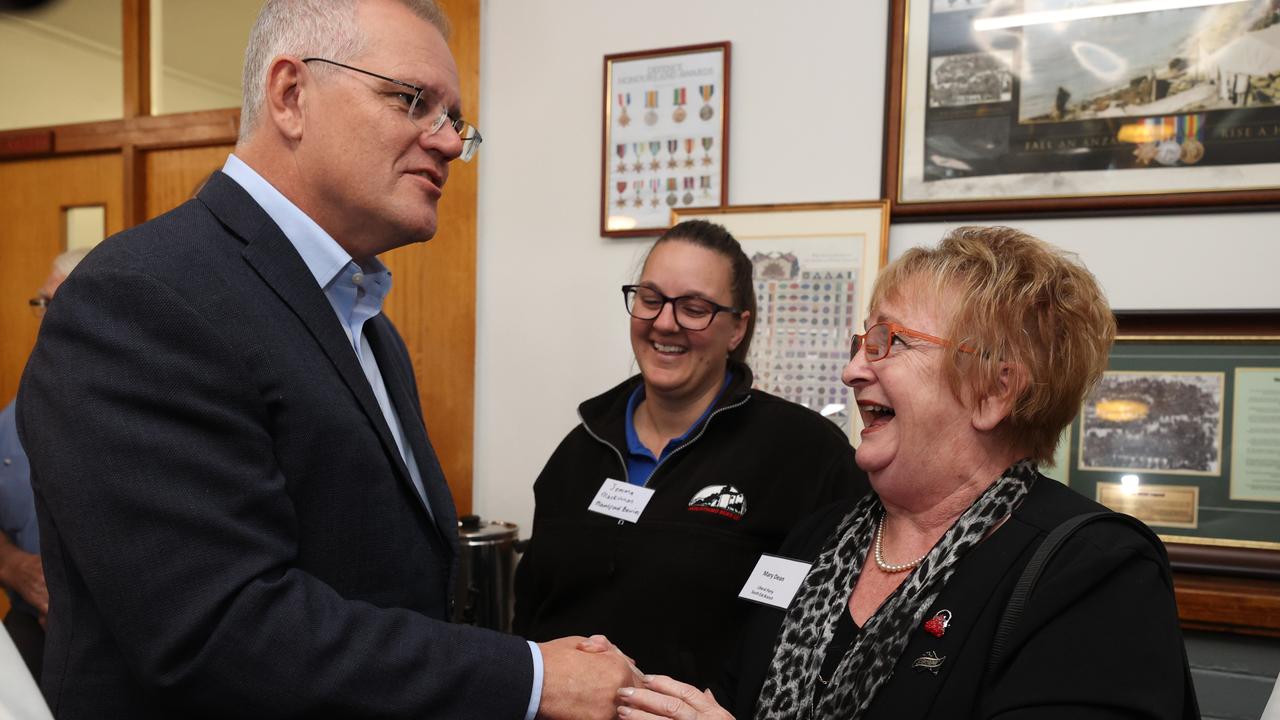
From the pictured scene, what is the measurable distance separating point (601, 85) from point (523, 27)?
0.34 metres

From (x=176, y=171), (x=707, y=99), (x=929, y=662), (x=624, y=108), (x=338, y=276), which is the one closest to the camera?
(x=929, y=662)

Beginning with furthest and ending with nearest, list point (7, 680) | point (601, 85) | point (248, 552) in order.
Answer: point (601, 85)
point (248, 552)
point (7, 680)

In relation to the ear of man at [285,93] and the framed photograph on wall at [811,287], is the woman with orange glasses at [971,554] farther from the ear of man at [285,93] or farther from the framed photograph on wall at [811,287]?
the framed photograph on wall at [811,287]

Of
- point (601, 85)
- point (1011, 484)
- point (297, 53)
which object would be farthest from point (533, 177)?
point (1011, 484)

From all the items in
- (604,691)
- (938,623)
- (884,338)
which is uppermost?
(884,338)

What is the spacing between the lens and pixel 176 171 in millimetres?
3594

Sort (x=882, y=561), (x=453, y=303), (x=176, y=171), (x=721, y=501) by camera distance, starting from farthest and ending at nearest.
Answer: (x=176, y=171) < (x=453, y=303) < (x=721, y=501) < (x=882, y=561)

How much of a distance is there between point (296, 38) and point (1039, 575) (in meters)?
1.25

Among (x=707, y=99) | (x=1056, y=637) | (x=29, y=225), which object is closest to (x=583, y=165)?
(x=707, y=99)

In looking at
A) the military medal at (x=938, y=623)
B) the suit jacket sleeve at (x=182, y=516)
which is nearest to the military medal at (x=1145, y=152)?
the military medal at (x=938, y=623)

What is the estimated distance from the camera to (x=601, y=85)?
113 inches

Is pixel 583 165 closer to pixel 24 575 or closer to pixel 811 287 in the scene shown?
pixel 811 287

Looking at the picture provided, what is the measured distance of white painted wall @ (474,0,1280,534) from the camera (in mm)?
2586

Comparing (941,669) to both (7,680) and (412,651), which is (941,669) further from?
(7,680)
